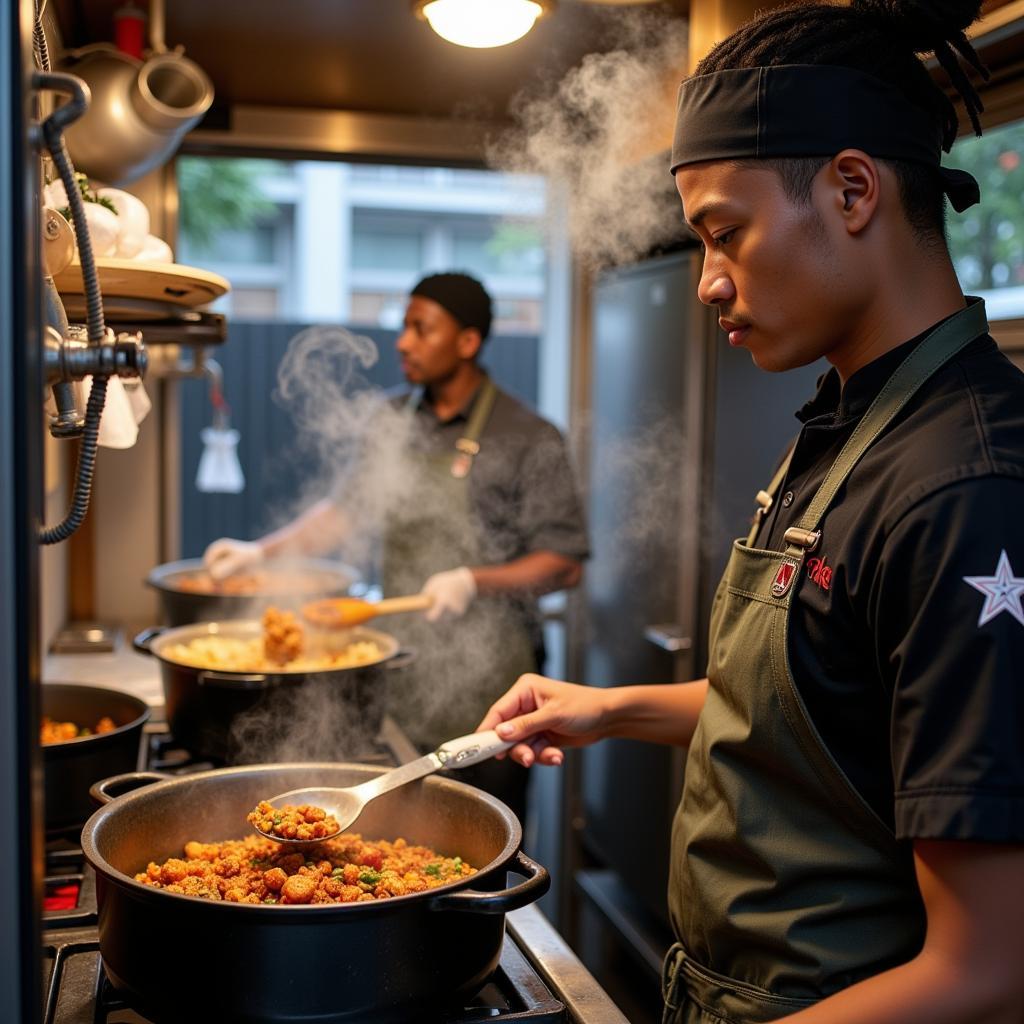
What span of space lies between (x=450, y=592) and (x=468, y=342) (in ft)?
2.87

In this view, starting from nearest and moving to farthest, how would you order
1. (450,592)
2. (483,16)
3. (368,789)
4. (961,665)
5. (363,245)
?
(961,665), (368,789), (483,16), (450,592), (363,245)

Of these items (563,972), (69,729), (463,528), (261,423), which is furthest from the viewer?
(261,423)

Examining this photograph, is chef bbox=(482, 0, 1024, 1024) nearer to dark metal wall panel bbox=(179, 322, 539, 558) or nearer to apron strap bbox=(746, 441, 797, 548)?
apron strap bbox=(746, 441, 797, 548)

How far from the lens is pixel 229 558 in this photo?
311 cm

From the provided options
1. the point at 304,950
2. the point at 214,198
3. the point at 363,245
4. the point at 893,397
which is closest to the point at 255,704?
the point at 304,950

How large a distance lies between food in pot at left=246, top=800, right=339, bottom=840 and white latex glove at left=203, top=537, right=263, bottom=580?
182 cm

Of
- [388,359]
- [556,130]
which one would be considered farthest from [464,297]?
[388,359]

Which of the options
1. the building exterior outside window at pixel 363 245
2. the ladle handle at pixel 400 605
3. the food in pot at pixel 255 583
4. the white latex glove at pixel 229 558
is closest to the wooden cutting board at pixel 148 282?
the ladle handle at pixel 400 605

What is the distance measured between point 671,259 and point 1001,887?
Answer: 2.38 meters

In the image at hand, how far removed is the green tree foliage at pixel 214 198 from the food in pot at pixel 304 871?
805 centimetres

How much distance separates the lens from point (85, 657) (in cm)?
292

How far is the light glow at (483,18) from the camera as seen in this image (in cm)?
206

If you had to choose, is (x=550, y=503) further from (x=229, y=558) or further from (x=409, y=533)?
(x=229, y=558)

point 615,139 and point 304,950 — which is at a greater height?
point 615,139
